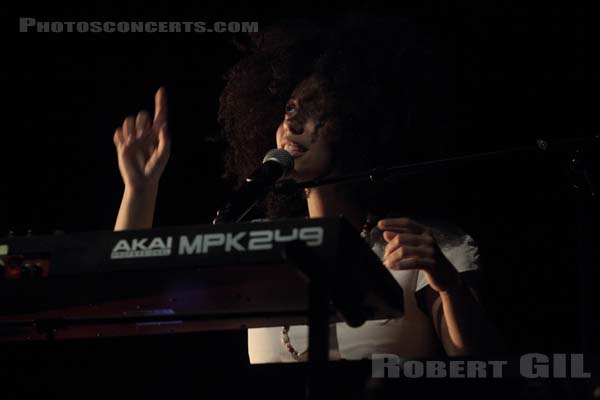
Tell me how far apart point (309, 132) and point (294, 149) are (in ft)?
0.45

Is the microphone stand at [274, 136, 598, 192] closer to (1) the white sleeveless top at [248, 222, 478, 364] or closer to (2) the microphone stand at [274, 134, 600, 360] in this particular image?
(2) the microphone stand at [274, 134, 600, 360]

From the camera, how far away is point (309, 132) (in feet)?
8.60

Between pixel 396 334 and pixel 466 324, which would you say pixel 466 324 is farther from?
pixel 396 334

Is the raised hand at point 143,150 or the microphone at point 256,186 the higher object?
the raised hand at point 143,150

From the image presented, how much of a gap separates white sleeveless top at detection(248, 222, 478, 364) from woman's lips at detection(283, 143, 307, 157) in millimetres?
403

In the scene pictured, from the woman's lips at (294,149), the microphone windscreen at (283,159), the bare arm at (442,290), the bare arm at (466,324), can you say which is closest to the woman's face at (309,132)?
the woman's lips at (294,149)

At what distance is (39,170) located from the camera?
12.1ft

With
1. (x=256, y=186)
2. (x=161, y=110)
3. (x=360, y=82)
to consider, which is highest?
(x=360, y=82)

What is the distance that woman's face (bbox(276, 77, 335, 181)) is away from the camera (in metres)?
2.51

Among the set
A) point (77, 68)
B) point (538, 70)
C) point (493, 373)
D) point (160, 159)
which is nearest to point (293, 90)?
point (160, 159)

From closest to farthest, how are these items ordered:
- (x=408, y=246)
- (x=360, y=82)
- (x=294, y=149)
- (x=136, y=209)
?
(x=408, y=246), (x=136, y=209), (x=294, y=149), (x=360, y=82)

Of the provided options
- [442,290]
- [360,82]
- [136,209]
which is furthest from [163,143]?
[442,290]

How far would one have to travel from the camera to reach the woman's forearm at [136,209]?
2389 millimetres

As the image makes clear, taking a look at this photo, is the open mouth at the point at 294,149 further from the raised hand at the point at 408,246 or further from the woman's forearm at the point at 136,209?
the raised hand at the point at 408,246
